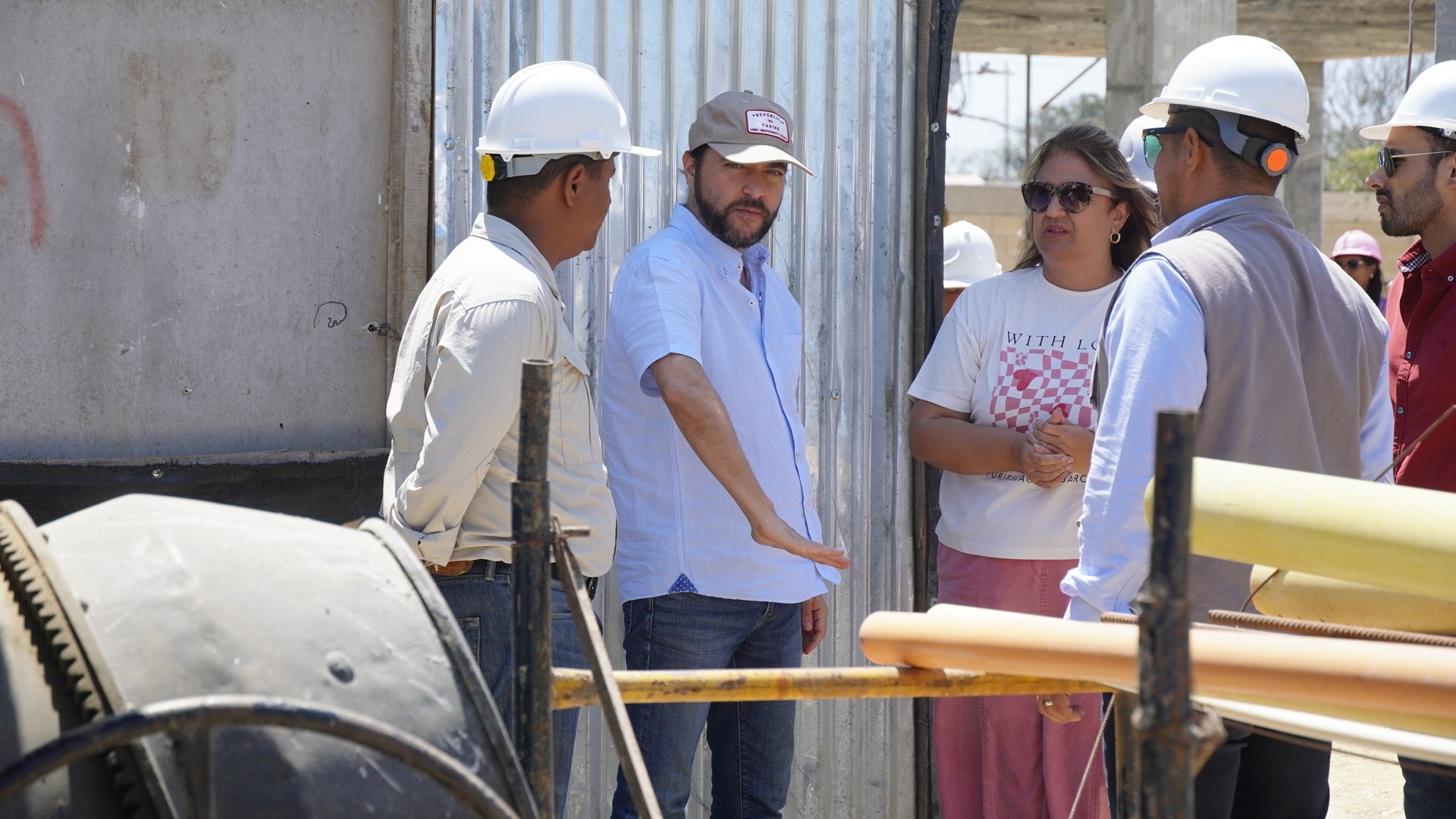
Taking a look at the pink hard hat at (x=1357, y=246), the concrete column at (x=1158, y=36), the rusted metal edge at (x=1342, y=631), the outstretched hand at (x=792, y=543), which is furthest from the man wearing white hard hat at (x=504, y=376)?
the pink hard hat at (x=1357, y=246)

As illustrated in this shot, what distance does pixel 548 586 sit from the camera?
1.60 m

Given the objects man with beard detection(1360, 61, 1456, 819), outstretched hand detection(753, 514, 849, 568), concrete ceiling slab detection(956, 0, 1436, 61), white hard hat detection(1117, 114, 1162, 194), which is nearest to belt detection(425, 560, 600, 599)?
outstretched hand detection(753, 514, 849, 568)

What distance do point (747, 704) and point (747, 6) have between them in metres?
1.94

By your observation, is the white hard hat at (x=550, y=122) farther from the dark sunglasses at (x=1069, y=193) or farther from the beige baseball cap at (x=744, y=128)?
the dark sunglasses at (x=1069, y=193)

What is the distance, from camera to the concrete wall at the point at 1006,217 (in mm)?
Result: 16000

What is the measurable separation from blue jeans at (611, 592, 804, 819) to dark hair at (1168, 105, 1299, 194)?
59.1 inches

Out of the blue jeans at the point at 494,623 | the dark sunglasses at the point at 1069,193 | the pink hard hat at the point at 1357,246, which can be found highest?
the dark sunglasses at the point at 1069,193

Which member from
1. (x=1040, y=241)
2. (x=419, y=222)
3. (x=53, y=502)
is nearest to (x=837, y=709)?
(x=1040, y=241)

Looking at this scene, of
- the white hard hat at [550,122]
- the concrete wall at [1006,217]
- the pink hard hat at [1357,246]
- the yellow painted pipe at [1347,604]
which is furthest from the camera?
the concrete wall at [1006,217]

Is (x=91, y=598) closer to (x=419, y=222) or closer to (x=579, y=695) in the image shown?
(x=579, y=695)

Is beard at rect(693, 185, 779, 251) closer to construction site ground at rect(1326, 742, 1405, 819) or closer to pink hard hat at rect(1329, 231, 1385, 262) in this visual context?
construction site ground at rect(1326, 742, 1405, 819)

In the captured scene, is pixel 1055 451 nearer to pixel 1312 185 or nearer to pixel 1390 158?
pixel 1390 158

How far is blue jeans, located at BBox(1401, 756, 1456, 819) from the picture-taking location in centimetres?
338

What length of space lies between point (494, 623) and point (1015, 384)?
1582 mm
